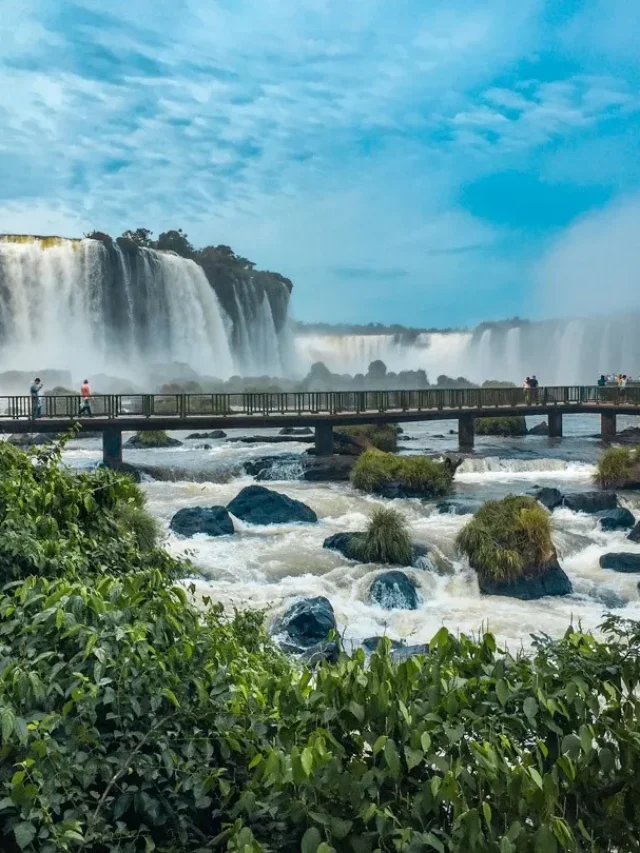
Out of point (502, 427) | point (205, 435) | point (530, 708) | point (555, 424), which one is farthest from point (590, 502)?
point (205, 435)

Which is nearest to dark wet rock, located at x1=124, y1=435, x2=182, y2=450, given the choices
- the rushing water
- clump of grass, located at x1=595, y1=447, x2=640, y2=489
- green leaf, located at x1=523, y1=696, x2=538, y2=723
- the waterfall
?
the rushing water

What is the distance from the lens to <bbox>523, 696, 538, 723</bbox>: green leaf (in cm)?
347

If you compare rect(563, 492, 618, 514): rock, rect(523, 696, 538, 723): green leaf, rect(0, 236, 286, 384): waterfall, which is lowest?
rect(563, 492, 618, 514): rock

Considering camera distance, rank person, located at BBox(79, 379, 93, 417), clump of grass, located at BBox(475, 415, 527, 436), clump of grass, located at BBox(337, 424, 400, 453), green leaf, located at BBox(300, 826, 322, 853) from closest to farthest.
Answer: green leaf, located at BBox(300, 826, 322, 853) → person, located at BBox(79, 379, 93, 417) → clump of grass, located at BBox(337, 424, 400, 453) → clump of grass, located at BBox(475, 415, 527, 436)

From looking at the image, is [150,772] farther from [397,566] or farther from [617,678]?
[397,566]

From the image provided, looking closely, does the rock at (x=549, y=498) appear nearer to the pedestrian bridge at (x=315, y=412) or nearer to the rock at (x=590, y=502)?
the rock at (x=590, y=502)

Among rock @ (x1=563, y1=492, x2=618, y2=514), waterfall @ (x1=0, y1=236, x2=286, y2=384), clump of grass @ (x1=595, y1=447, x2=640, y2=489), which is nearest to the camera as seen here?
rock @ (x1=563, y1=492, x2=618, y2=514)

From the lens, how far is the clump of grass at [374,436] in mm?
31816

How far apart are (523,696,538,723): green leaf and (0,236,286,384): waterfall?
5276 cm

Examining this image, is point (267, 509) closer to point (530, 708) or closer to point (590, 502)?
point (590, 502)

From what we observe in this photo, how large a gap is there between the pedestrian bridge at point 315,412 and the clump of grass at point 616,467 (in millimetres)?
9168

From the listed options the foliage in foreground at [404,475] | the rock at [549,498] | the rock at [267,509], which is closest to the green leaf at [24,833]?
the rock at [267,509]

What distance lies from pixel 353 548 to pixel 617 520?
658cm

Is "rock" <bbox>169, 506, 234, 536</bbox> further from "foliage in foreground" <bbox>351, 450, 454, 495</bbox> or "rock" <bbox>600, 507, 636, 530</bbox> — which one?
"rock" <bbox>600, 507, 636, 530</bbox>
